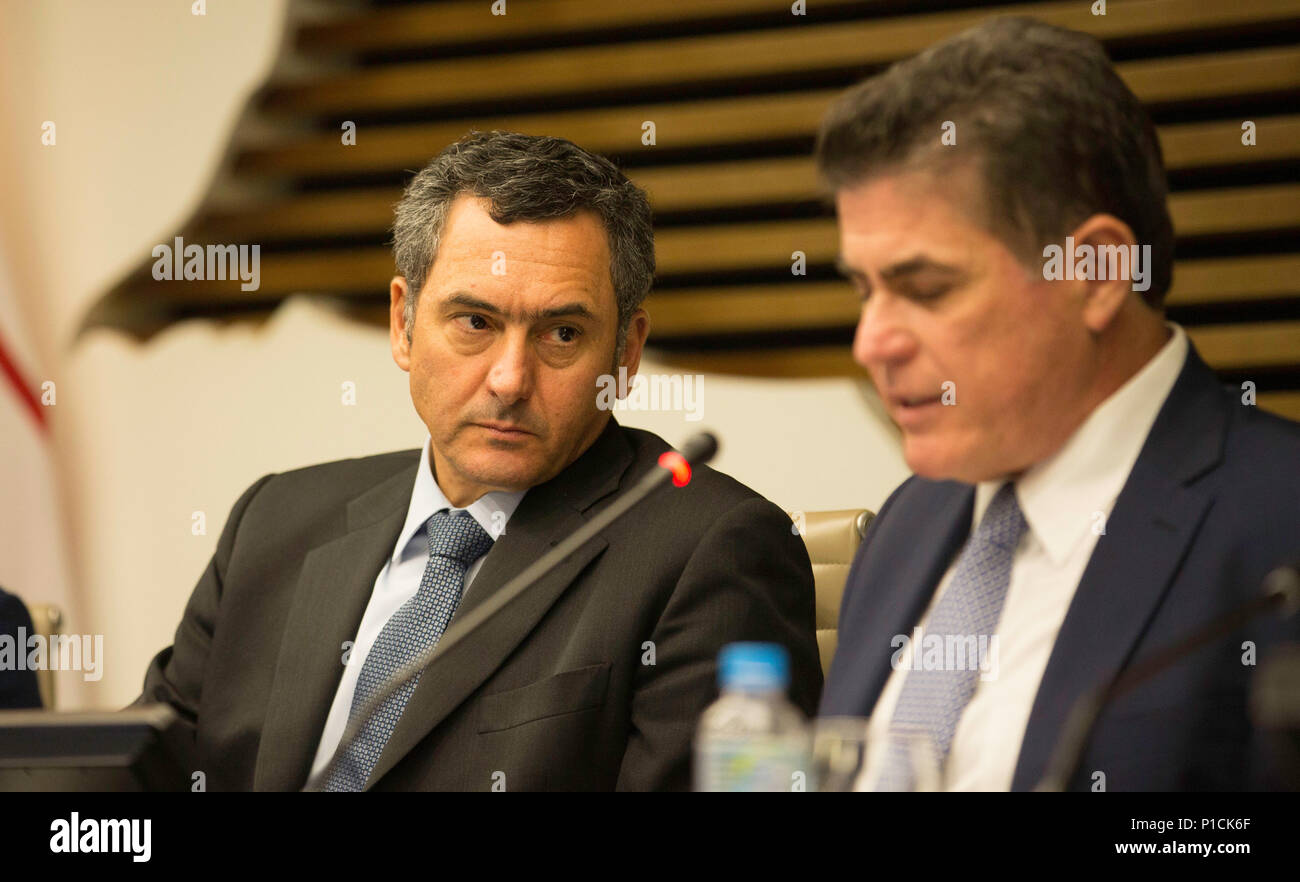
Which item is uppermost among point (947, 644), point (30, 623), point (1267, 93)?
point (1267, 93)

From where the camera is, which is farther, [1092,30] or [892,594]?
[1092,30]

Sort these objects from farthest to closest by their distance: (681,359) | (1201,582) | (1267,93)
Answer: (681,359) → (1267,93) → (1201,582)

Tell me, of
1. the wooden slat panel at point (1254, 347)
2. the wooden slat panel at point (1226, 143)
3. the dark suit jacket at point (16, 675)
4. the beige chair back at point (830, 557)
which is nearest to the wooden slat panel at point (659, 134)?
the wooden slat panel at point (1226, 143)

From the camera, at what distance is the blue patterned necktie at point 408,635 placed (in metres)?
1.98

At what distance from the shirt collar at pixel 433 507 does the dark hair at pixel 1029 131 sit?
0.94m

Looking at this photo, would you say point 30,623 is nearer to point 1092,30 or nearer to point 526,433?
point 526,433

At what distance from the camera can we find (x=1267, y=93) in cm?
302

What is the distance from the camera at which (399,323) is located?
2389 mm

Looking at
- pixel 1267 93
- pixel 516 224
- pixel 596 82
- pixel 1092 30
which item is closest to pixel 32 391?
pixel 596 82

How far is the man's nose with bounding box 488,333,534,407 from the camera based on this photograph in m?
2.08

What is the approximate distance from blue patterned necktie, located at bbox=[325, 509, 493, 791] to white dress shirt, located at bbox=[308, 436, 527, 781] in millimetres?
22

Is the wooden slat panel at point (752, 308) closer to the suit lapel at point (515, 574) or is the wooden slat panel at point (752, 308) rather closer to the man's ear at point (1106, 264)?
the suit lapel at point (515, 574)

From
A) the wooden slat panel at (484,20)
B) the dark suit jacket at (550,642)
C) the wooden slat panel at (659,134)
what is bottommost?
the dark suit jacket at (550,642)
